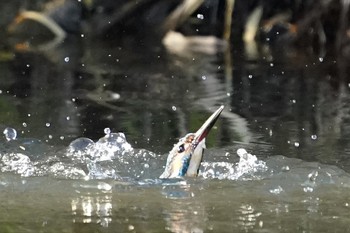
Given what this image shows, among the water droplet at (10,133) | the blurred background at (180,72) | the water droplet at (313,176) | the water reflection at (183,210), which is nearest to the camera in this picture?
the water reflection at (183,210)

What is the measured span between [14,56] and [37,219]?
6460 mm

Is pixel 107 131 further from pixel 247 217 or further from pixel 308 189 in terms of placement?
pixel 247 217

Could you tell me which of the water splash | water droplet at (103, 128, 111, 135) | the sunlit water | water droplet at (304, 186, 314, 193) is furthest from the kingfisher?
water droplet at (103, 128, 111, 135)

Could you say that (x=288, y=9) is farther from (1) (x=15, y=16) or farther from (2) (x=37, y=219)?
(2) (x=37, y=219)

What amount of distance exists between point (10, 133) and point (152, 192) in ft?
5.44

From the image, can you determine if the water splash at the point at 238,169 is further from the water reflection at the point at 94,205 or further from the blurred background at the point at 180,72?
the water reflection at the point at 94,205

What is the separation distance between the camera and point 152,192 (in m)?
4.38

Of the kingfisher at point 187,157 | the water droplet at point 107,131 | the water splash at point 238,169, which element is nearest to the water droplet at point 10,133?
the water droplet at point 107,131

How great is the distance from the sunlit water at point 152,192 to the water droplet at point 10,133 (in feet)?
0.20

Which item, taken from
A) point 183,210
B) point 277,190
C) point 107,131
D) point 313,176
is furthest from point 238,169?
point 107,131

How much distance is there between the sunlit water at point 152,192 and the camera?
3.82 meters

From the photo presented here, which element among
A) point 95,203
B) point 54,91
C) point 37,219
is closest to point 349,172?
point 95,203

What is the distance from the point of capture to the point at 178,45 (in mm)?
11547

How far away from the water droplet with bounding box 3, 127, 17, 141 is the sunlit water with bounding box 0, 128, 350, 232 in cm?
6
